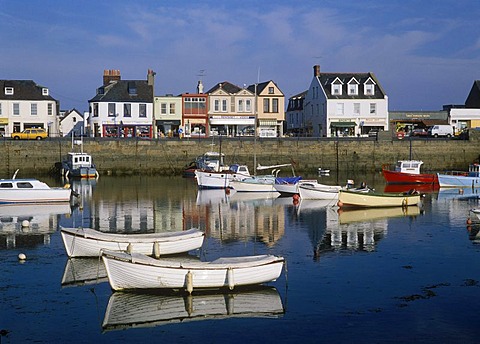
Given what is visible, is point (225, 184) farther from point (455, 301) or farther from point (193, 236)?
point (455, 301)

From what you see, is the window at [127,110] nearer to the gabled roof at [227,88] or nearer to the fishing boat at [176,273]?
the gabled roof at [227,88]

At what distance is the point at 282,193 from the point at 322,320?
26216 millimetres

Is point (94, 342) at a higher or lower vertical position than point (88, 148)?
lower

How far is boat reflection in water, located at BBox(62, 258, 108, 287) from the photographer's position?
59.5 feet

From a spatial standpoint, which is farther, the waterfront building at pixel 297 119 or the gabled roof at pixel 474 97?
the gabled roof at pixel 474 97

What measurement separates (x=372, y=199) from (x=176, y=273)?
18.5 m

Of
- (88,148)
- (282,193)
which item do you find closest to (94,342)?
(282,193)

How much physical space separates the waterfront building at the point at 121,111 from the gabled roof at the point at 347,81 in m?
18.0

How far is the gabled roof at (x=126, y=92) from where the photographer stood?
221ft

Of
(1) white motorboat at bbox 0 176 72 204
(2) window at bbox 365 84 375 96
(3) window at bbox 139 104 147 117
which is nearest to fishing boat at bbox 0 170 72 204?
(1) white motorboat at bbox 0 176 72 204

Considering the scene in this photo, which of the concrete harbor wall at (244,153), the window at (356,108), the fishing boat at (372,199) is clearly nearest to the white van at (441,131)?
the window at (356,108)

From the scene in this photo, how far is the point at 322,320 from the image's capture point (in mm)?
14867

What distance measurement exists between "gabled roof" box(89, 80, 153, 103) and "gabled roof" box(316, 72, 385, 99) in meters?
18.0

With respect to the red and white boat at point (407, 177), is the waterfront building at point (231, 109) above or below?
above
